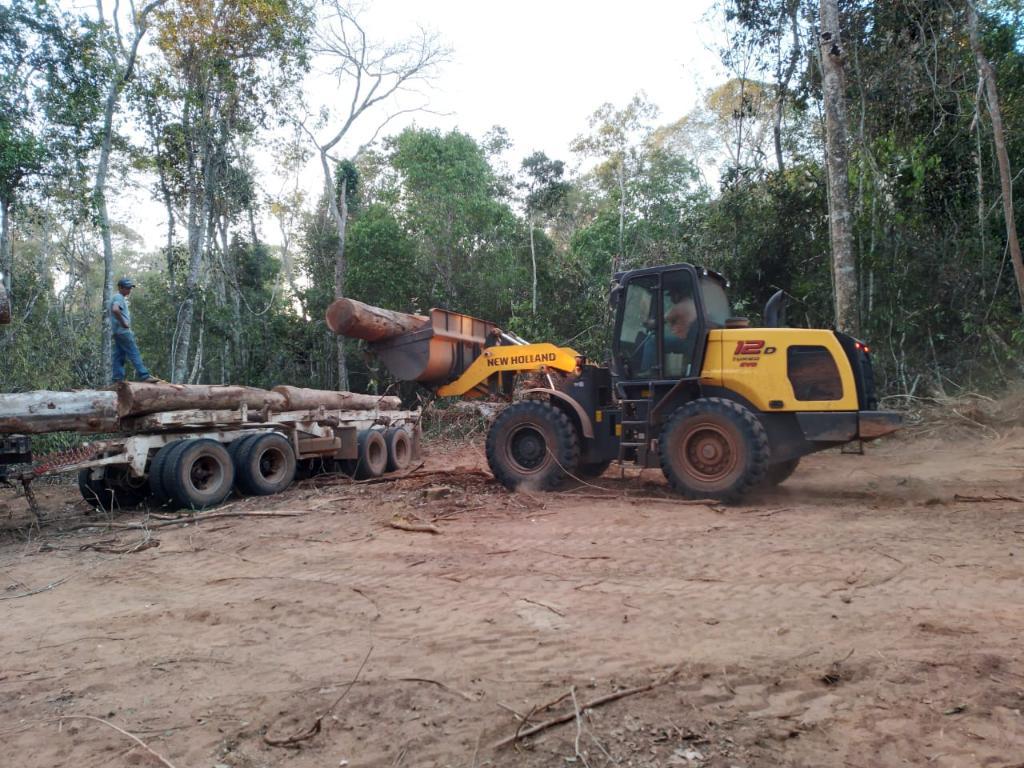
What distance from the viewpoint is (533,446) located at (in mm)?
8781

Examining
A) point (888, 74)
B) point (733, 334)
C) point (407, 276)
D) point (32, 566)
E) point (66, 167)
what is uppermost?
point (888, 74)

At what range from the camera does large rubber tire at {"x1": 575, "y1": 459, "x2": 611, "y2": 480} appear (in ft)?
30.1

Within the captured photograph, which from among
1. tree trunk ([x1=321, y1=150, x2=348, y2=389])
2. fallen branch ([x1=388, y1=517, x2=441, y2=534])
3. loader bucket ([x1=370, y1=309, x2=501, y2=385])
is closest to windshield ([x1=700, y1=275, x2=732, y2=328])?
loader bucket ([x1=370, y1=309, x2=501, y2=385])

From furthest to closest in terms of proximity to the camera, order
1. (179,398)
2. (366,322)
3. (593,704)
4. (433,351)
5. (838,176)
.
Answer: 1. (838,176)
2. (433,351)
3. (366,322)
4. (179,398)
5. (593,704)

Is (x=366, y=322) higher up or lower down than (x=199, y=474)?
higher up

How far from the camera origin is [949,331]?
14.9m

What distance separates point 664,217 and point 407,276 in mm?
9561

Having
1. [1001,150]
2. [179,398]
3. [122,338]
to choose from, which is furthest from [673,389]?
[1001,150]

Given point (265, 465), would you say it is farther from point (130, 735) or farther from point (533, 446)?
point (130, 735)

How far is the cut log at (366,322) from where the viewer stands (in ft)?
28.5

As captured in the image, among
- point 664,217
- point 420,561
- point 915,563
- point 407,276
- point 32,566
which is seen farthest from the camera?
point 664,217

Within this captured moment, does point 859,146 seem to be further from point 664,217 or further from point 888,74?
point 664,217

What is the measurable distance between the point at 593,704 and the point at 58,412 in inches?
283

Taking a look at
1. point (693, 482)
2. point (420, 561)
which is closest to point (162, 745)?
point (420, 561)
